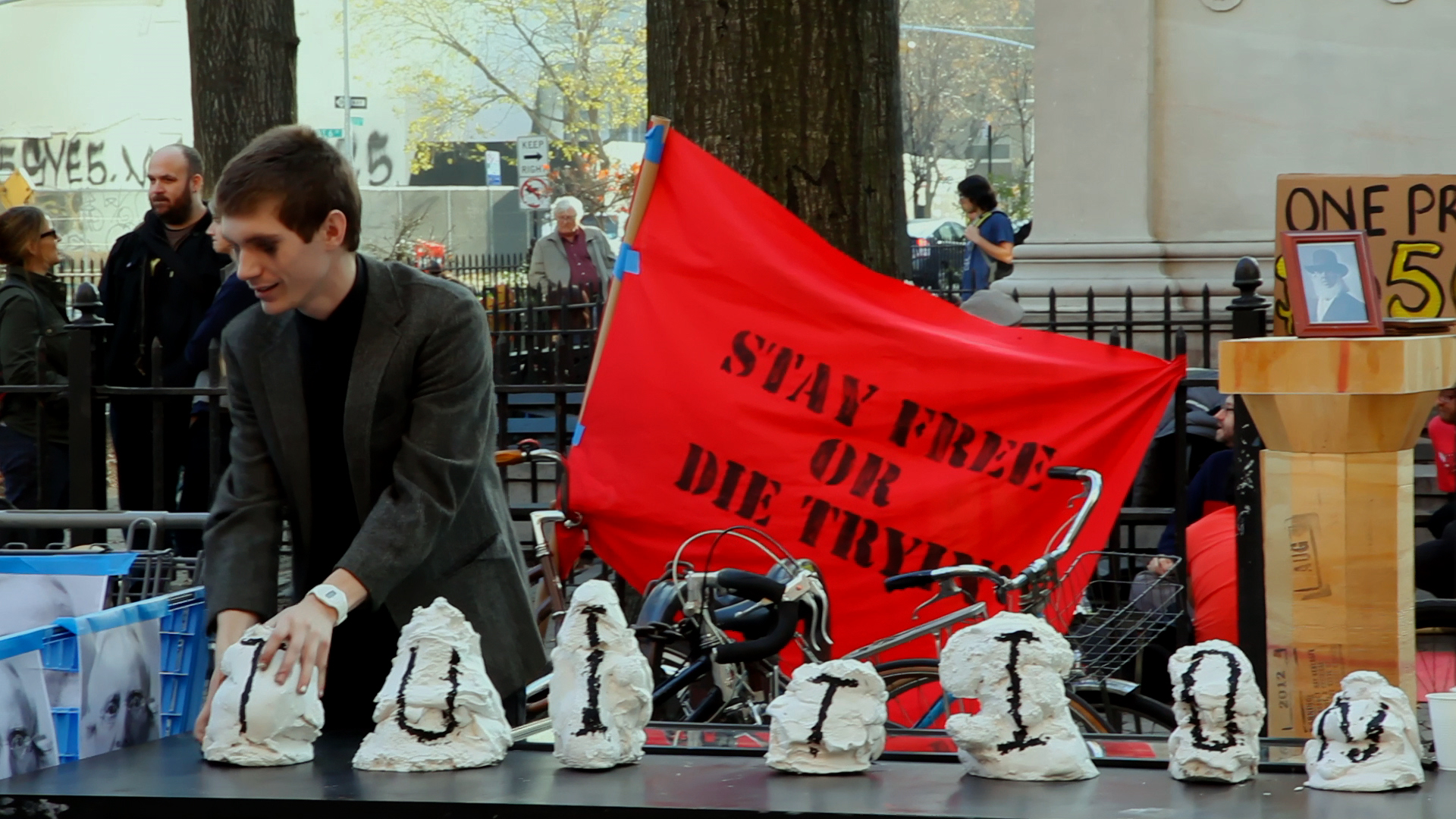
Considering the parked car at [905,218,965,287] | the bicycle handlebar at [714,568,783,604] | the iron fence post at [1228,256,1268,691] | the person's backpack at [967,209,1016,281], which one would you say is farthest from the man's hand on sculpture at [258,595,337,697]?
the parked car at [905,218,965,287]

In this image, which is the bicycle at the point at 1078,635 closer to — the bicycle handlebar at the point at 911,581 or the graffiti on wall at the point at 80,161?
the bicycle handlebar at the point at 911,581

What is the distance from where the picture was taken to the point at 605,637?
101 inches

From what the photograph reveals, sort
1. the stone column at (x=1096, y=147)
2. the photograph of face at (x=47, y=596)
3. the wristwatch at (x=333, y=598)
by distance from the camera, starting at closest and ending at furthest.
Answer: the wristwatch at (x=333, y=598) < the photograph of face at (x=47, y=596) < the stone column at (x=1096, y=147)

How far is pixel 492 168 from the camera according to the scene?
124 feet

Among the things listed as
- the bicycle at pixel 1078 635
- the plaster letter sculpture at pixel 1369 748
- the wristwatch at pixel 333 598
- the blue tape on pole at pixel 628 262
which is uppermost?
the blue tape on pole at pixel 628 262

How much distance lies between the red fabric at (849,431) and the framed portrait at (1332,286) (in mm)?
1432

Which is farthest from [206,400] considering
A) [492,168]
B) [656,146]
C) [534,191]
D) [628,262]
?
[492,168]

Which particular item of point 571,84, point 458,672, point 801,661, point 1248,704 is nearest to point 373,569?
point 458,672

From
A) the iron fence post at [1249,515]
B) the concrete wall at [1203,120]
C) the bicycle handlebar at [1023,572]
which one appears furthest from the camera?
the concrete wall at [1203,120]

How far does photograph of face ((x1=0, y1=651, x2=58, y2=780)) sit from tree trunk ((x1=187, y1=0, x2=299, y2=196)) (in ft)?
28.2

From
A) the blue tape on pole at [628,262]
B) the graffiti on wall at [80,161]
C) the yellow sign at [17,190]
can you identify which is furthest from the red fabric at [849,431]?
the graffiti on wall at [80,161]

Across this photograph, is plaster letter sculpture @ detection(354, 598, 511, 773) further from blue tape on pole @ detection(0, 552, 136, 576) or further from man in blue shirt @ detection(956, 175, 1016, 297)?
Result: man in blue shirt @ detection(956, 175, 1016, 297)

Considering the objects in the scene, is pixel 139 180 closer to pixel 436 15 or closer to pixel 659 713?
pixel 436 15

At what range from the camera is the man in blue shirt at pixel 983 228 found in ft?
39.2
